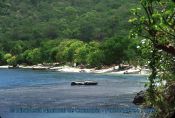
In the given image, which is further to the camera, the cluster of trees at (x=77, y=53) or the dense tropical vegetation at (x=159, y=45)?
the cluster of trees at (x=77, y=53)

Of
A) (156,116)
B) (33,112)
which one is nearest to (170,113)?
(156,116)

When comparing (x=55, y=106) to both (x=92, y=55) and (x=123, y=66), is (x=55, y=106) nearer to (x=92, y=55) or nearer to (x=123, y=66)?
(x=123, y=66)

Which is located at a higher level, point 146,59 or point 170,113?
point 146,59

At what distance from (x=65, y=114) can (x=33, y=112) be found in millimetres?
4410

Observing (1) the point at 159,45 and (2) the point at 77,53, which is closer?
(1) the point at 159,45

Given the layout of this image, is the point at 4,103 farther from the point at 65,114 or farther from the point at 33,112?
the point at 65,114

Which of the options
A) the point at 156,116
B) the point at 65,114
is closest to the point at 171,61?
the point at 156,116

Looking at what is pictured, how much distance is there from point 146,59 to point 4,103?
42.9m

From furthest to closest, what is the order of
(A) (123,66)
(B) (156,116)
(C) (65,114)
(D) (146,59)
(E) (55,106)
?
(A) (123,66), (E) (55,106), (C) (65,114), (B) (156,116), (D) (146,59)

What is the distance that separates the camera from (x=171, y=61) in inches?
670

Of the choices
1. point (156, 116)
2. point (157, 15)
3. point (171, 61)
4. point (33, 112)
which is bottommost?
point (33, 112)

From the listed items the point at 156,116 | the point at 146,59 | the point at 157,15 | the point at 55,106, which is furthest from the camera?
the point at 55,106

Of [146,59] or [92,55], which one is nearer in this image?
[146,59]

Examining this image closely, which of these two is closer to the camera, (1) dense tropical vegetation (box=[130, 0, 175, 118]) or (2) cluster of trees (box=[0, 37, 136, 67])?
(1) dense tropical vegetation (box=[130, 0, 175, 118])
